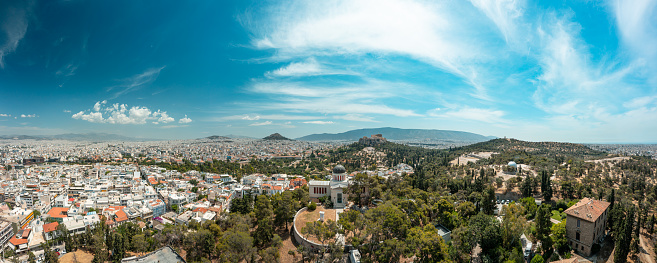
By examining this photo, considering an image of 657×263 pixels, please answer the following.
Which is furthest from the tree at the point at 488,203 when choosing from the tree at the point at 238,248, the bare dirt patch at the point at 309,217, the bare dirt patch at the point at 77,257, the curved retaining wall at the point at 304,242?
the bare dirt patch at the point at 77,257

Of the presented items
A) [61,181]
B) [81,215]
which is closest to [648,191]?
[81,215]

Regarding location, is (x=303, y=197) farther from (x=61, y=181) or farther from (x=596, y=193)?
(x=61, y=181)

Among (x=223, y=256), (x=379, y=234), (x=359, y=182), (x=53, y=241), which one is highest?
(x=359, y=182)

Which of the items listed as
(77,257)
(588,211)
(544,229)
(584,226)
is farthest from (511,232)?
(77,257)

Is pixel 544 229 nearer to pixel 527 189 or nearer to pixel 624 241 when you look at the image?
pixel 624 241

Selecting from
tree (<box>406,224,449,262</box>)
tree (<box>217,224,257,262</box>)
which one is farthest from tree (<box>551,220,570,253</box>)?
tree (<box>217,224,257,262</box>)

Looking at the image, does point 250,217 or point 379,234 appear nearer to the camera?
point 379,234
